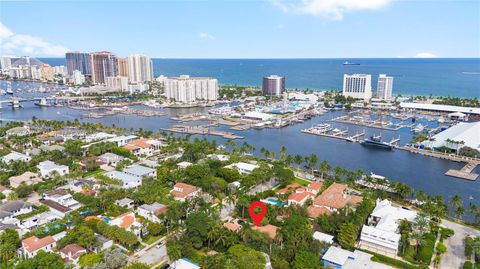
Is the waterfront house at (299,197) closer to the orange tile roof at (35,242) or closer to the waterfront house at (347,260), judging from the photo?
the waterfront house at (347,260)

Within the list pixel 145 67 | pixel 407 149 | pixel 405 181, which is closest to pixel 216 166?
pixel 405 181

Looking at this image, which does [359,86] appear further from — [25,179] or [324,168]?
[25,179]

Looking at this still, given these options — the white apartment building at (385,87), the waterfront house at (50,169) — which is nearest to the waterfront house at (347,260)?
the waterfront house at (50,169)

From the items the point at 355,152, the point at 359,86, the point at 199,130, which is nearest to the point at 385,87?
the point at 359,86

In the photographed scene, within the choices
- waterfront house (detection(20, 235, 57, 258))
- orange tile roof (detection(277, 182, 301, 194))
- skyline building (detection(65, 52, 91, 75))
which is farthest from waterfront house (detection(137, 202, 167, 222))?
skyline building (detection(65, 52, 91, 75))

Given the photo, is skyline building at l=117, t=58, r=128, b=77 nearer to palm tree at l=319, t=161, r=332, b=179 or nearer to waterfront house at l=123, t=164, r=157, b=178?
waterfront house at l=123, t=164, r=157, b=178

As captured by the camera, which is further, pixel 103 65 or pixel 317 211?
pixel 103 65
